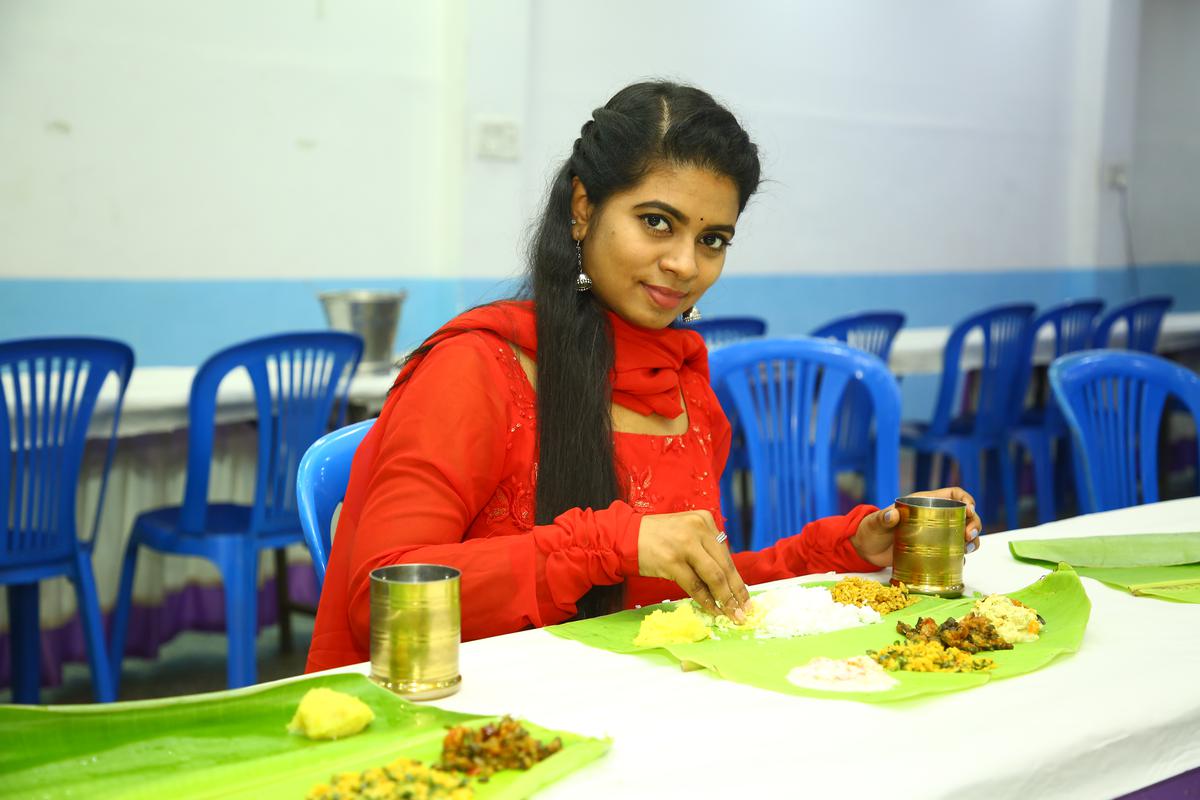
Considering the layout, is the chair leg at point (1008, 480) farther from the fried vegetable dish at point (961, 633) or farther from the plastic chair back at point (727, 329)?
the fried vegetable dish at point (961, 633)

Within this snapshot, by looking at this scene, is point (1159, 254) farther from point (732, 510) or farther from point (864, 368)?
point (864, 368)

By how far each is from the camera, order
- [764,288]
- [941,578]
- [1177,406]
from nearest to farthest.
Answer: [941,578], [764,288], [1177,406]

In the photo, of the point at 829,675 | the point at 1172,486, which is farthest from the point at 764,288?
the point at 829,675

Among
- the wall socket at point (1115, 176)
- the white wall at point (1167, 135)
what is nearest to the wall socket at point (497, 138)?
the wall socket at point (1115, 176)

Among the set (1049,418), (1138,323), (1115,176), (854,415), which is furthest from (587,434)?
(1115,176)

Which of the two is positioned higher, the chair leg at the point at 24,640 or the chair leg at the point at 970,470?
the chair leg at the point at 970,470

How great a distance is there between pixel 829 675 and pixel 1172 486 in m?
6.26

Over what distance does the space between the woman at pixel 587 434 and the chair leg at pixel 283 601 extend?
83.1 inches

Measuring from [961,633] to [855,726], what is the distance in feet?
0.84

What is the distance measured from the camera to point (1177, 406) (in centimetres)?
640

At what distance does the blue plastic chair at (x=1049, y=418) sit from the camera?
4727 mm

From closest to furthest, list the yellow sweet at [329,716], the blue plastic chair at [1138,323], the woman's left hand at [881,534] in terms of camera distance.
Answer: the yellow sweet at [329,716] < the woman's left hand at [881,534] < the blue plastic chair at [1138,323]

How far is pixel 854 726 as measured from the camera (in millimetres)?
978

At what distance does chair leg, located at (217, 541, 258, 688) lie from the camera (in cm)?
287
